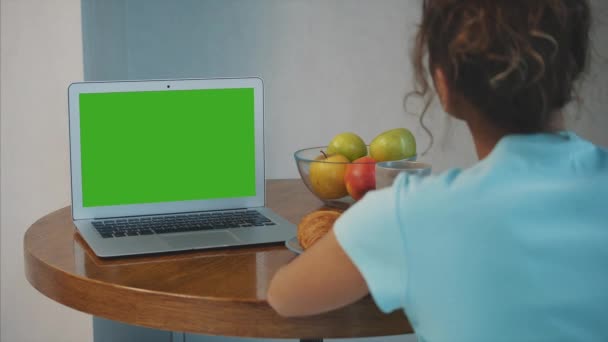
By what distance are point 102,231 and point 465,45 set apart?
0.83 metres

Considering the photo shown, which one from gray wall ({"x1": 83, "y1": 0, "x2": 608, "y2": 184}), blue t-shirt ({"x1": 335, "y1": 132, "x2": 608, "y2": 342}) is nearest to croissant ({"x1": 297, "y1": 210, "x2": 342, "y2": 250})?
blue t-shirt ({"x1": 335, "y1": 132, "x2": 608, "y2": 342})

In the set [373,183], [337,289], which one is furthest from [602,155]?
[373,183]

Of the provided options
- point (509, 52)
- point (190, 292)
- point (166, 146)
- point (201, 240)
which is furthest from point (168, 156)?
point (509, 52)

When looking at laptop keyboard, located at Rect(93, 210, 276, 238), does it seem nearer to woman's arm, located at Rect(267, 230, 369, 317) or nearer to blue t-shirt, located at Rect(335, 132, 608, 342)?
woman's arm, located at Rect(267, 230, 369, 317)

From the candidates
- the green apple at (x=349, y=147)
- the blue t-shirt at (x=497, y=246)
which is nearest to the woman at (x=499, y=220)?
the blue t-shirt at (x=497, y=246)

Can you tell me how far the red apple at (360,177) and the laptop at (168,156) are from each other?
0.46 ft

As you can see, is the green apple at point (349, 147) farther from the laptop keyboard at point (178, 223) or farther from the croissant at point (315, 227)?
the croissant at point (315, 227)

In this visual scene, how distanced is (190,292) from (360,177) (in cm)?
49

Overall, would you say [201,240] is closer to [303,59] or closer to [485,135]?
[485,135]

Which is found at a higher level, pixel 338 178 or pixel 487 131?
pixel 487 131

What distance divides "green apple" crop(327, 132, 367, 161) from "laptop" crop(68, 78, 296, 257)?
0.15 m

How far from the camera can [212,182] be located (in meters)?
1.63

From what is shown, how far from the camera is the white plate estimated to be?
1.24 m

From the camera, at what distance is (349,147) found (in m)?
1.62
